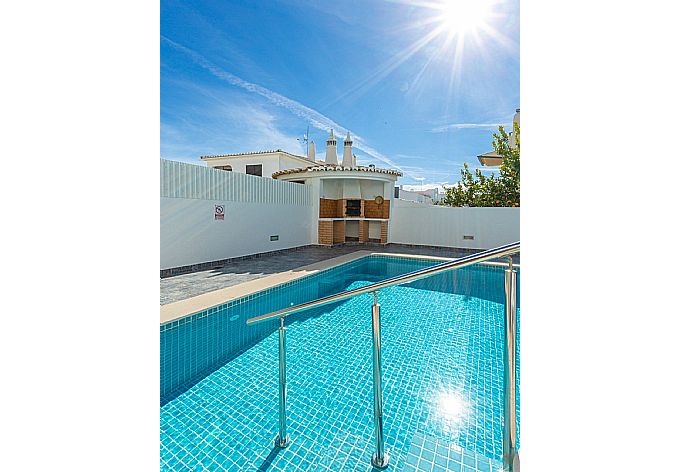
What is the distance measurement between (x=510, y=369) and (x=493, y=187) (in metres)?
16.7

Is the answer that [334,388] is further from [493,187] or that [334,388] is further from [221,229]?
[493,187]

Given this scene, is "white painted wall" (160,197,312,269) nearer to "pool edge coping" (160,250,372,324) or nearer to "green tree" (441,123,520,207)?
"pool edge coping" (160,250,372,324)

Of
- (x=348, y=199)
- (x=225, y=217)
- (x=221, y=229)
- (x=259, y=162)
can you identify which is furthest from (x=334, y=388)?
(x=259, y=162)

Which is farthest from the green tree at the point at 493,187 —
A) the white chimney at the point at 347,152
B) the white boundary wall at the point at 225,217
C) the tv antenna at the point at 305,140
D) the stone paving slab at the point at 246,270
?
the tv antenna at the point at 305,140

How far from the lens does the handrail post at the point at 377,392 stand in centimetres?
216

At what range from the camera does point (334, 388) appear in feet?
11.6

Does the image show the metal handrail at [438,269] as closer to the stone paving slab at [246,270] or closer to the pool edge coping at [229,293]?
the pool edge coping at [229,293]

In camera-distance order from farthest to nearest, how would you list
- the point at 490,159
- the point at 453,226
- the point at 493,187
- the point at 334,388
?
the point at 493,187
the point at 453,226
the point at 490,159
the point at 334,388

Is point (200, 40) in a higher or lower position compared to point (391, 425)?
higher
